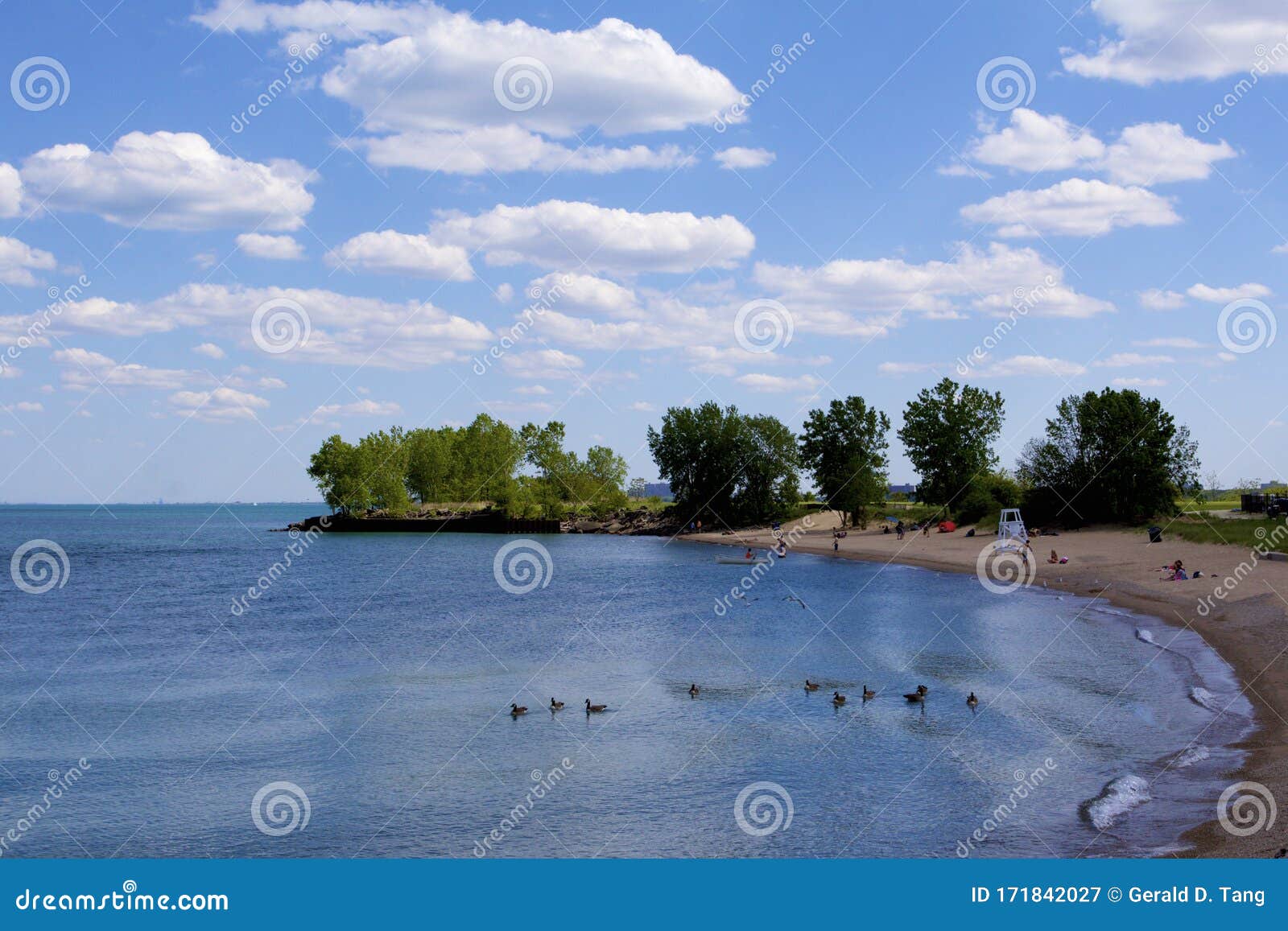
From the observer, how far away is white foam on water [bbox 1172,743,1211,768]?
2483 centimetres

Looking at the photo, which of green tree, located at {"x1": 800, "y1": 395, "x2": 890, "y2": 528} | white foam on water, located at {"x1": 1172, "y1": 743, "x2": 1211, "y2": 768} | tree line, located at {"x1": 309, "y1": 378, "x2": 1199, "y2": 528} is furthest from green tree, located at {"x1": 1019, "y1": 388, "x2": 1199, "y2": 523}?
white foam on water, located at {"x1": 1172, "y1": 743, "x2": 1211, "y2": 768}

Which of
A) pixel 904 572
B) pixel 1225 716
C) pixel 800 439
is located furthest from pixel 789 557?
pixel 1225 716

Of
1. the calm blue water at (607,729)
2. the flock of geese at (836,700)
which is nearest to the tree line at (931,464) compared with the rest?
the calm blue water at (607,729)

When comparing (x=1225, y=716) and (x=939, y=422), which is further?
(x=939, y=422)

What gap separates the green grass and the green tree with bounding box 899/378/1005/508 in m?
44.1

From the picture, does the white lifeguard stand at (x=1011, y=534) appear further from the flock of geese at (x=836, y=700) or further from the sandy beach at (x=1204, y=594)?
the flock of geese at (x=836, y=700)

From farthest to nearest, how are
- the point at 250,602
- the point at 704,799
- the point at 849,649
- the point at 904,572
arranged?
the point at 904,572
the point at 250,602
the point at 849,649
the point at 704,799

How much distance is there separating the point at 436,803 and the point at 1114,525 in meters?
90.7

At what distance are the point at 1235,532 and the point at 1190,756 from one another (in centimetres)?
5386

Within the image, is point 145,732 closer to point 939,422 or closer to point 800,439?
point 939,422

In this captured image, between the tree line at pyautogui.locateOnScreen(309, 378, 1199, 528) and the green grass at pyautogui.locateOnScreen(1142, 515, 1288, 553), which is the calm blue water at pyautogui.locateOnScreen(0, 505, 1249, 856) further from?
the tree line at pyautogui.locateOnScreen(309, 378, 1199, 528)

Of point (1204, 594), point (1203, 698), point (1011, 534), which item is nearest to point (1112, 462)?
point (1011, 534)

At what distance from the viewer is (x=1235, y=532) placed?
71438 millimetres

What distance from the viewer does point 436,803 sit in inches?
950
